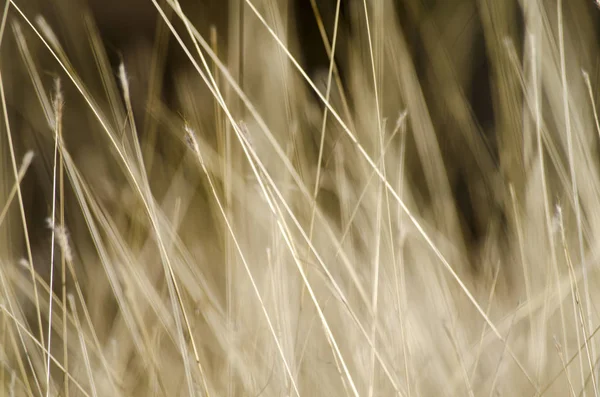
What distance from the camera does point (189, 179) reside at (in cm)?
144

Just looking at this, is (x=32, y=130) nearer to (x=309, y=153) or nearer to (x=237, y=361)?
(x=309, y=153)

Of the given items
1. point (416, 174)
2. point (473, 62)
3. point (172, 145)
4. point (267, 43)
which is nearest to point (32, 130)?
point (172, 145)

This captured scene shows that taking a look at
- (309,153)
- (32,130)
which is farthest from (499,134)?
(32,130)

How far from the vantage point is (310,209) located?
87 centimetres

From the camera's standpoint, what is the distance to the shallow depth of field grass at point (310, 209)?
627mm

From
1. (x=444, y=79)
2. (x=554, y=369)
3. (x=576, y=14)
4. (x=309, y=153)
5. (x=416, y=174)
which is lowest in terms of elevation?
(x=554, y=369)

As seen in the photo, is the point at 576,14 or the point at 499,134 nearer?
the point at 499,134

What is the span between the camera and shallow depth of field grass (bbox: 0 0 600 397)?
627 millimetres

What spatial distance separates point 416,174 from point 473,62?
299 millimetres

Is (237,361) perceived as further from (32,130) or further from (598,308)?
(32,130)

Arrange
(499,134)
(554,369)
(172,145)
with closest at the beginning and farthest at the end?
(554,369) → (499,134) → (172,145)

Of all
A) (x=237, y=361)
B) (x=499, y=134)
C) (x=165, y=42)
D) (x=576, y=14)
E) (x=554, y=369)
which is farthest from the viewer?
(x=165, y=42)

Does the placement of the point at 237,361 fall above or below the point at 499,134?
below

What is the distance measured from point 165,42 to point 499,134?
86 cm
